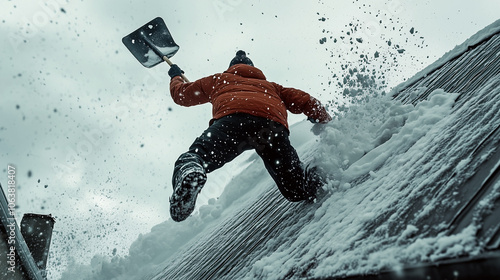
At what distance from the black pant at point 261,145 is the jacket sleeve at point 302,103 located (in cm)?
57

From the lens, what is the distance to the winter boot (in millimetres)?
2186

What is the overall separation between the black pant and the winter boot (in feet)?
1.13

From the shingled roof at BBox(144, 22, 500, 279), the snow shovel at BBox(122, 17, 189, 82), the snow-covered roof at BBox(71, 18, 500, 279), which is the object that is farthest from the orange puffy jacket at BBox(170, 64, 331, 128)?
the snow shovel at BBox(122, 17, 189, 82)

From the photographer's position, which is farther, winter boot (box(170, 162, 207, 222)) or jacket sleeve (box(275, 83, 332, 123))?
jacket sleeve (box(275, 83, 332, 123))

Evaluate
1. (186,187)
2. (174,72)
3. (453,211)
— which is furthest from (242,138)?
(174,72)

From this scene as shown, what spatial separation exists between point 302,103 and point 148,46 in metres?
3.42

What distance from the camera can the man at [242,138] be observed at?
2270mm

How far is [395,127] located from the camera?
2.87m

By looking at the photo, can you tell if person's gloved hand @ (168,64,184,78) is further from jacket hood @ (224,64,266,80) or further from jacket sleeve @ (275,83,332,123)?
jacket sleeve @ (275,83,332,123)

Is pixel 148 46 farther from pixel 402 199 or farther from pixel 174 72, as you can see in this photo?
pixel 402 199

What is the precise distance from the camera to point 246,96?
9.49 ft

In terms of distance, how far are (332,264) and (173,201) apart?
113cm

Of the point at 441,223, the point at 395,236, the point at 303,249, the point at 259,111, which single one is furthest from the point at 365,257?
the point at 259,111

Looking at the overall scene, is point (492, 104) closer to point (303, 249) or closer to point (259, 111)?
point (303, 249)
